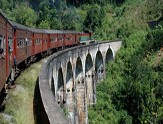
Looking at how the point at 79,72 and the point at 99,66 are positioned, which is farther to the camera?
the point at 99,66

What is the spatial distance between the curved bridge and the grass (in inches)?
31.7

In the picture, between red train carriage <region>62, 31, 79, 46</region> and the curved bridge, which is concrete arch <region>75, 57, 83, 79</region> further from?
red train carriage <region>62, 31, 79, 46</region>

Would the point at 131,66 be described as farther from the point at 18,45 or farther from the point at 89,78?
the point at 18,45

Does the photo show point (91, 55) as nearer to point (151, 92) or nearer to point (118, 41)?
point (151, 92)

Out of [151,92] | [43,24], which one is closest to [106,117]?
[151,92]

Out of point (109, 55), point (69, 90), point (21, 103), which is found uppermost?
point (21, 103)

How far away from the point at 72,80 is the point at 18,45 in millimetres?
11049

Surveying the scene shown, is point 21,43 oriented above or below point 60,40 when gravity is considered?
above

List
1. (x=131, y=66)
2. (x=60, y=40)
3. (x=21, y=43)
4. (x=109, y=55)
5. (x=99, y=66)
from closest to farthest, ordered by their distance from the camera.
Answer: (x=21, y=43)
(x=60, y=40)
(x=99, y=66)
(x=131, y=66)
(x=109, y=55)

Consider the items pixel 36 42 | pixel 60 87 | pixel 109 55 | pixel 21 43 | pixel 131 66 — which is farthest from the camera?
pixel 109 55

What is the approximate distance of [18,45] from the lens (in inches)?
609

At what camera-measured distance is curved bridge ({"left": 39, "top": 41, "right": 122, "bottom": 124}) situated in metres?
7.86

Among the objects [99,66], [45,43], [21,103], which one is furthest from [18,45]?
[99,66]

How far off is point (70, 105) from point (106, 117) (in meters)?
10.2
